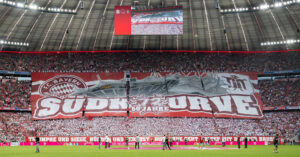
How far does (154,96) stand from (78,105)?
14182mm

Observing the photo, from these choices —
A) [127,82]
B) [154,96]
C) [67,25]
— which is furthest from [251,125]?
[67,25]

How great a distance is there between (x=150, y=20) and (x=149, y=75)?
2140 cm

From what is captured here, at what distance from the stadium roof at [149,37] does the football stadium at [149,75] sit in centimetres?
18

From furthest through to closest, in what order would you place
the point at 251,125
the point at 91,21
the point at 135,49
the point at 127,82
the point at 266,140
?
the point at 135,49 < the point at 127,82 < the point at 91,21 < the point at 251,125 < the point at 266,140

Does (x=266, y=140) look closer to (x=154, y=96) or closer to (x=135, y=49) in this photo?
(x=154, y=96)

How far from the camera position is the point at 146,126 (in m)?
58.0

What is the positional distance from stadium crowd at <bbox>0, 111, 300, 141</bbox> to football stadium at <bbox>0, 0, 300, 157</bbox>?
0.56 ft

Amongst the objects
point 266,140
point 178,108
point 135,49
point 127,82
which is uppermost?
point 135,49

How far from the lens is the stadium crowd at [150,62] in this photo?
226 ft

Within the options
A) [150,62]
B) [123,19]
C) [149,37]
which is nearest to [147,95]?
[150,62]

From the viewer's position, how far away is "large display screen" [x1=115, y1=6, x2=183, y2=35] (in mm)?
46875

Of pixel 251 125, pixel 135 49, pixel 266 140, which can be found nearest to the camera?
pixel 266 140

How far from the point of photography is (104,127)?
190ft

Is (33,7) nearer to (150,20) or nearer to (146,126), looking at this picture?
(150,20)
